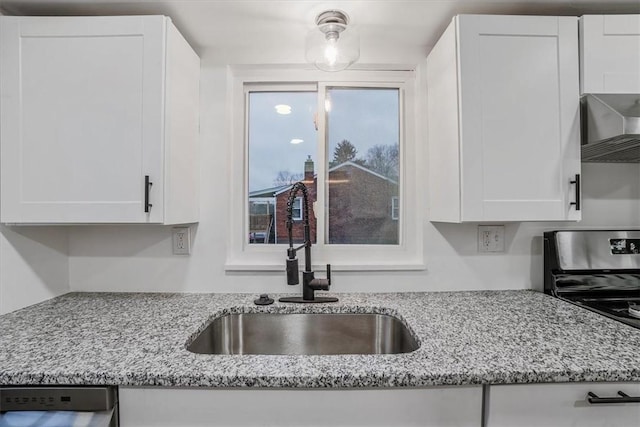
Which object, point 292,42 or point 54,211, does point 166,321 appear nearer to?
point 54,211

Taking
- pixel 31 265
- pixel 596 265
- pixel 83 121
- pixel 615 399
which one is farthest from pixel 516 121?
pixel 31 265

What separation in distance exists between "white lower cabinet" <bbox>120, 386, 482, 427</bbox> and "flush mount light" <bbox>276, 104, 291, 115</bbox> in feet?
4.34

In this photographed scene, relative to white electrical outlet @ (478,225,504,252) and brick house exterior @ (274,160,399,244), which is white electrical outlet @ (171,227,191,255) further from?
white electrical outlet @ (478,225,504,252)

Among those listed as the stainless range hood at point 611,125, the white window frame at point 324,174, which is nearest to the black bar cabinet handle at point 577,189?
the stainless range hood at point 611,125

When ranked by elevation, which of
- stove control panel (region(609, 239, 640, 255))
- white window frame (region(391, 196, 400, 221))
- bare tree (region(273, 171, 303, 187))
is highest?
bare tree (region(273, 171, 303, 187))

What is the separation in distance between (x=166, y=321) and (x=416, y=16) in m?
1.62

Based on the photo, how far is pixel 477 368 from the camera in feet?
2.76

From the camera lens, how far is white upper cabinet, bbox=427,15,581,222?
4.20 ft

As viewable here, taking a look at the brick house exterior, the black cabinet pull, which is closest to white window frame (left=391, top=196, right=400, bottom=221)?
the brick house exterior

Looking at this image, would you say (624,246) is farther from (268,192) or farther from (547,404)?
(268,192)

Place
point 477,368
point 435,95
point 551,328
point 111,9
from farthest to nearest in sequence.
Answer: point 435,95
point 111,9
point 551,328
point 477,368

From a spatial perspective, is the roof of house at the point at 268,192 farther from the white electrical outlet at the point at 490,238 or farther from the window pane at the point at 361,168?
the white electrical outlet at the point at 490,238

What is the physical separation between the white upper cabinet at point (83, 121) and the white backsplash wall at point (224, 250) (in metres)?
0.37

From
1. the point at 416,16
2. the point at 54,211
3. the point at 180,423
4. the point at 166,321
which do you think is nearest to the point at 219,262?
the point at 166,321
